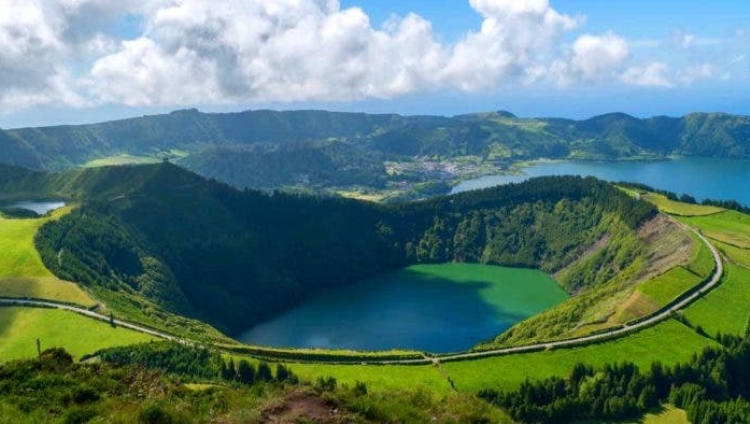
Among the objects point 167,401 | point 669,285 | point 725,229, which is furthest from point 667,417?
point 725,229

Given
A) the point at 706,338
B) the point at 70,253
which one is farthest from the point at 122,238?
the point at 706,338

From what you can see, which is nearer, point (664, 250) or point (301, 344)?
point (301, 344)

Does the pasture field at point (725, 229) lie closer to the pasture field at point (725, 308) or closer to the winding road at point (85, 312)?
the pasture field at point (725, 308)

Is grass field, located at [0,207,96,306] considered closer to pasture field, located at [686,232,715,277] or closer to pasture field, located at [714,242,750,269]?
pasture field, located at [686,232,715,277]

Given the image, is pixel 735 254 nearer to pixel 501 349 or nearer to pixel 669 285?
pixel 669 285

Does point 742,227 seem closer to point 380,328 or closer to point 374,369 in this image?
point 380,328

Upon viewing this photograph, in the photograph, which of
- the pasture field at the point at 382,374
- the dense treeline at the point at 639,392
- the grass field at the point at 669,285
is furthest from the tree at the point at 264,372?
the grass field at the point at 669,285

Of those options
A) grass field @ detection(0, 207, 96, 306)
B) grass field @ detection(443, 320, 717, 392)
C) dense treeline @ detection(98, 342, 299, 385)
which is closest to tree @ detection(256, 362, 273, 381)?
dense treeline @ detection(98, 342, 299, 385)

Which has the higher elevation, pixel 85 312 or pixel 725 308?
pixel 725 308
